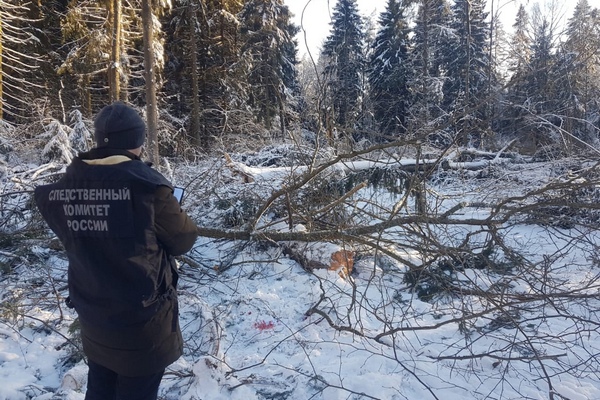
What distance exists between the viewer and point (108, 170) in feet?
5.40

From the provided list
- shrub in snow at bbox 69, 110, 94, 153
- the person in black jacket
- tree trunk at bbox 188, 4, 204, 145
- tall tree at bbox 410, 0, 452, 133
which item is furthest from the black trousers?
tree trunk at bbox 188, 4, 204, 145

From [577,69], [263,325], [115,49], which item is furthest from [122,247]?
[115,49]

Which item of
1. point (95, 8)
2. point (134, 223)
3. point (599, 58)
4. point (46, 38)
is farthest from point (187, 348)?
point (46, 38)

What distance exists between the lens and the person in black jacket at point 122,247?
63.7 inches

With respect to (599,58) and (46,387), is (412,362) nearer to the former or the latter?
(46,387)

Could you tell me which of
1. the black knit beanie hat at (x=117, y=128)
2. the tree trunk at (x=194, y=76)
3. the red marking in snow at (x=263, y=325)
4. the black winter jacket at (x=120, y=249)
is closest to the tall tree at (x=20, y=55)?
the tree trunk at (x=194, y=76)

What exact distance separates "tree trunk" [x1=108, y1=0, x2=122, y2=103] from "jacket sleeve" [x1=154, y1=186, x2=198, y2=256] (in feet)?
40.6

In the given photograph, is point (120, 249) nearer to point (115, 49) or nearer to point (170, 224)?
point (170, 224)

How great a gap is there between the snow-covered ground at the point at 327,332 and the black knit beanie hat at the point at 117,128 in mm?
1963

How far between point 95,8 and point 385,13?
14184 mm

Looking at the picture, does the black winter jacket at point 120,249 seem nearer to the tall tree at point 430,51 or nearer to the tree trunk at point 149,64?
the tree trunk at point 149,64

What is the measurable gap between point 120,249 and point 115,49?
43.8ft

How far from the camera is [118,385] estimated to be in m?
1.79

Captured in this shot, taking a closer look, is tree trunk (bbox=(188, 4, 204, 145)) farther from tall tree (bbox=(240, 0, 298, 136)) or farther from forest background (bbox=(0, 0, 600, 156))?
tall tree (bbox=(240, 0, 298, 136))
